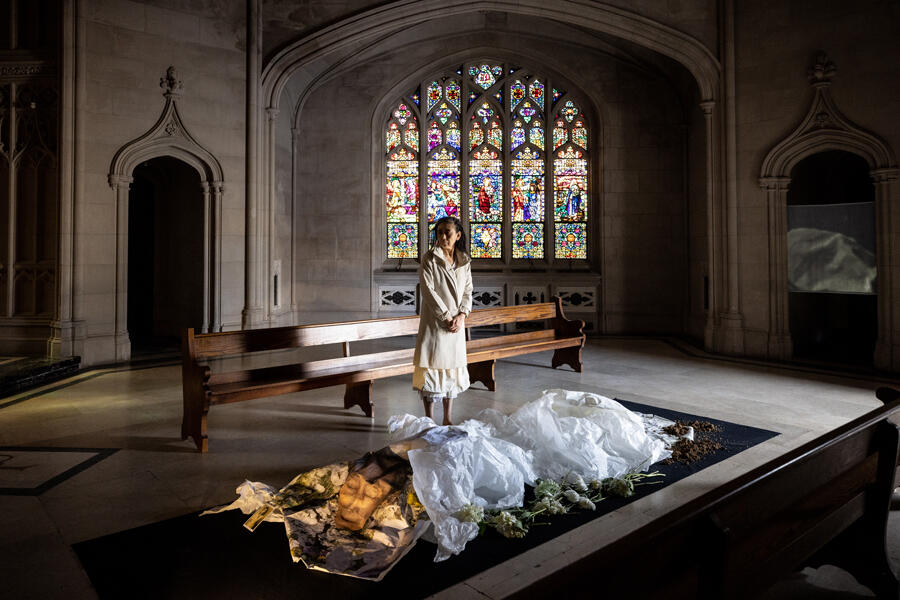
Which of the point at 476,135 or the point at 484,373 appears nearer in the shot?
the point at 484,373

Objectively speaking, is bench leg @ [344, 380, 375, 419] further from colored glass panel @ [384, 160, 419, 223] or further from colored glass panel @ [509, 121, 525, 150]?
colored glass panel @ [509, 121, 525, 150]

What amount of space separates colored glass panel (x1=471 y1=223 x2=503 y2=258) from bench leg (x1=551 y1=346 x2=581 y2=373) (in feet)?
14.3

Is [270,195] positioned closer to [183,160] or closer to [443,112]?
[183,160]

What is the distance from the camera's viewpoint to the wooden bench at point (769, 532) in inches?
48.9

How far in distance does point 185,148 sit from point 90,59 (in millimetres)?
1483

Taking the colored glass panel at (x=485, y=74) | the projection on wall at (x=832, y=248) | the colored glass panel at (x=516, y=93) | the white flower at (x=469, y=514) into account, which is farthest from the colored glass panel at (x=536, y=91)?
the white flower at (x=469, y=514)

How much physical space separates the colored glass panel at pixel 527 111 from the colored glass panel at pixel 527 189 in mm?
810

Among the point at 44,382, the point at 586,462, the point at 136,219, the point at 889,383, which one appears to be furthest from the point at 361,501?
the point at 136,219

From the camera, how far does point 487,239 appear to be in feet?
36.5

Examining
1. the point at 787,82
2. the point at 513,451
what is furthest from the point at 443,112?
the point at 513,451

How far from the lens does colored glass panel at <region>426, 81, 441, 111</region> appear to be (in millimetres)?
11164

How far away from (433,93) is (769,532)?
10.6 m

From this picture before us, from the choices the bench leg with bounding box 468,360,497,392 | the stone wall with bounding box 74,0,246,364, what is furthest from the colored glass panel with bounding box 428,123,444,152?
the bench leg with bounding box 468,360,497,392

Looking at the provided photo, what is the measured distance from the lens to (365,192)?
10.9 m
